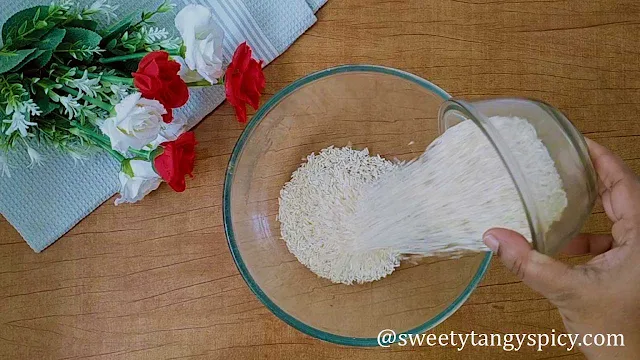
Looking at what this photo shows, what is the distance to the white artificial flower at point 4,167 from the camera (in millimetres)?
784

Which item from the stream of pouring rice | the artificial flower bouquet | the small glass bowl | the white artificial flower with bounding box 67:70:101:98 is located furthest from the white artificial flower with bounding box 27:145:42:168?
the small glass bowl

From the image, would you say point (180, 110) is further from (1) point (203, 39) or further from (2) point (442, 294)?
(2) point (442, 294)

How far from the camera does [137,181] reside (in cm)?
80

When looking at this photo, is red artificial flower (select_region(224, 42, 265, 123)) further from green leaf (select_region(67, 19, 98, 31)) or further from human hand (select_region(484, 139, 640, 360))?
human hand (select_region(484, 139, 640, 360))

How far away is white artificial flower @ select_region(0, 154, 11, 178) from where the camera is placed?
0.78m

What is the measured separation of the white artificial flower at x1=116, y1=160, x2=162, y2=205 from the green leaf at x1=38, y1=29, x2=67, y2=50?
6.6 inches

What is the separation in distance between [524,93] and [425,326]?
1.31 ft

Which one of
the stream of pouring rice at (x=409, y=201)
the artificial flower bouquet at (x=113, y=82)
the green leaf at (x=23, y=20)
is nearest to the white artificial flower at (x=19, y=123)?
the artificial flower bouquet at (x=113, y=82)

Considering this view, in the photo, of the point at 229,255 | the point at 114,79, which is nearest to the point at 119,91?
the point at 114,79

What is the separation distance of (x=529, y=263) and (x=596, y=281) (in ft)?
0.30

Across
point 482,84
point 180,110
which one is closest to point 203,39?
point 180,110

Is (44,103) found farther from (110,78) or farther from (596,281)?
(596,281)

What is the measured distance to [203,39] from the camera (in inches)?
30.5

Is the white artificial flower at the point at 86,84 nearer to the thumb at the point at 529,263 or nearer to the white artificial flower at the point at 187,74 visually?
the white artificial flower at the point at 187,74
